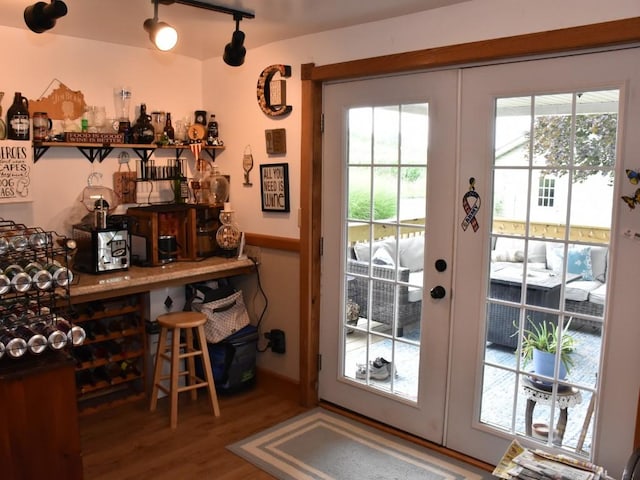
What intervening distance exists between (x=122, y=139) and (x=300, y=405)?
2.02 meters

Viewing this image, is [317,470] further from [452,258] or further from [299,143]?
[299,143]

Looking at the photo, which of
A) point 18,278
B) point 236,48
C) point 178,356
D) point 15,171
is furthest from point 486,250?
point 15,171

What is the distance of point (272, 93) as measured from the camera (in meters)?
3.61

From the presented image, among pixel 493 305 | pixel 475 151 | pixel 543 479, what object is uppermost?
pixel 475 151

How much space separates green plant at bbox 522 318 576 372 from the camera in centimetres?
259

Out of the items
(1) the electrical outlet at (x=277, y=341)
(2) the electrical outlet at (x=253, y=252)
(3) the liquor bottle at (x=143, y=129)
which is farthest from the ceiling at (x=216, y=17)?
(1) the electrical outlet at (x=277, y=341)

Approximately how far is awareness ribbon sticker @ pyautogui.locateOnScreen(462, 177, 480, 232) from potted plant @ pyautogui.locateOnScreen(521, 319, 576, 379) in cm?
54

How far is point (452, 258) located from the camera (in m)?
2.92

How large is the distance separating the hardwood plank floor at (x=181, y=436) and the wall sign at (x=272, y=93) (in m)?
1.85

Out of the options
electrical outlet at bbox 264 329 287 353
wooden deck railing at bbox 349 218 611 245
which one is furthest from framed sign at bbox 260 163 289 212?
electrical outlet at bbox 264 329 287 353

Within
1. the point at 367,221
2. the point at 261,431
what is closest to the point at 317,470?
the point at 261,431

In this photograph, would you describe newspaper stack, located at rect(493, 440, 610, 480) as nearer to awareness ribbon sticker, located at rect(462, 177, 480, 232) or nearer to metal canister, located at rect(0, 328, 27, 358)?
awareness ribbon sticker, located at rect(462, 177, 480, 232)

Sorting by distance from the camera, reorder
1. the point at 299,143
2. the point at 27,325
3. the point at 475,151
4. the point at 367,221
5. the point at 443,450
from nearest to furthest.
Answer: the point at 27,325 → the point at 475,151 → the point at 443,450 → the point at 367,221 → the point at 299,143

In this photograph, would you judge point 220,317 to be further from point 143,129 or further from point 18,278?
point 18,278
